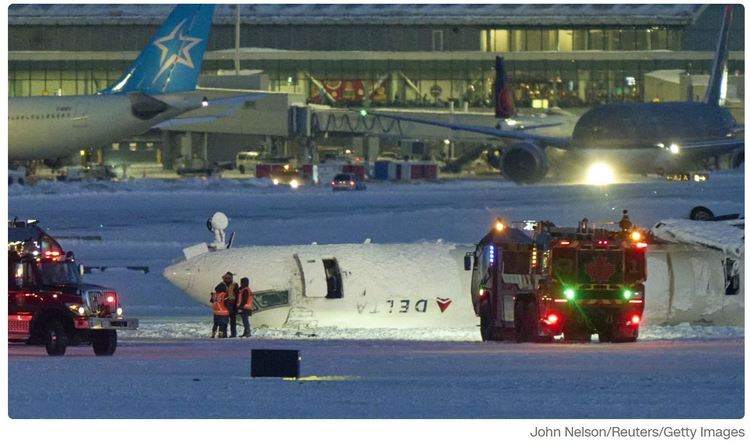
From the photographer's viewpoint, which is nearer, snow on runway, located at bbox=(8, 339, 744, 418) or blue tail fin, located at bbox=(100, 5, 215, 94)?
snow on runway, located at bbox=(8, 339, 744, 418)

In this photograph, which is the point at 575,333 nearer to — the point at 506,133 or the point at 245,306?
the point at 245,306

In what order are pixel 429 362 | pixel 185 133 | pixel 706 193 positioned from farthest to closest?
pixel 185 133, pixel 706 193, pixel 429 362

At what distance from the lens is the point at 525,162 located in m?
96.2

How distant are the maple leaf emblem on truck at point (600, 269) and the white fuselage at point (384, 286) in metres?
5.66

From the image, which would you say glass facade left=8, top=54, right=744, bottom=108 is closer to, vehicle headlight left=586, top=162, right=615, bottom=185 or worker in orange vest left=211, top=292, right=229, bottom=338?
vehicle headlight left=586, top=162, right=615, bottom=185

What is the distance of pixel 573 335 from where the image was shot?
33.1 meters

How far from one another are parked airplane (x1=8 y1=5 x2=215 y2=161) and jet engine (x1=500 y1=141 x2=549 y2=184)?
17.2 metres

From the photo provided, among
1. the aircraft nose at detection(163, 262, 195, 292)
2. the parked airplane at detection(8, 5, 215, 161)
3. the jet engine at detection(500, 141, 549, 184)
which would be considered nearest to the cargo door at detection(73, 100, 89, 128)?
the parked airplane at detection(8, 5, 215, 161)

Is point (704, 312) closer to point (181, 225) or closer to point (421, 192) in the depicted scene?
point (181, 225)

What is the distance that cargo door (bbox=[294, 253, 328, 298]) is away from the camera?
1534 inches

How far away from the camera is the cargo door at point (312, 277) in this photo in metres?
39.0

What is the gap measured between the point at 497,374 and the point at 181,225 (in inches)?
1676

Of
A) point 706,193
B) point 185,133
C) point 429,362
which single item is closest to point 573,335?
point 429,362

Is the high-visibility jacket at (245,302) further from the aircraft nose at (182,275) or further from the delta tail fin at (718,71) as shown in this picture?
the delta tail fin at (718,71)
